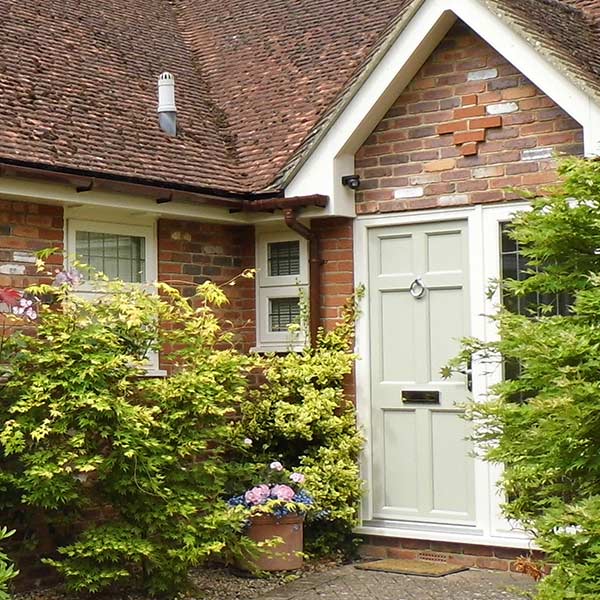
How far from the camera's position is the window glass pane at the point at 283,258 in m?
10.8

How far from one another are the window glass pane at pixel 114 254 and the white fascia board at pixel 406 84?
1.34 m

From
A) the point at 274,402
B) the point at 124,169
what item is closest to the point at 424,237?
the point at 274,402

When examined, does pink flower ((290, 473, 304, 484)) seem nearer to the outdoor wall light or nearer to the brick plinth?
the brick plinth

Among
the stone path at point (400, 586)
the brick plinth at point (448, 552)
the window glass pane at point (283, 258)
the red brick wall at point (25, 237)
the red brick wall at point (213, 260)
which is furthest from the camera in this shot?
the window glass pane at point (283, 258)

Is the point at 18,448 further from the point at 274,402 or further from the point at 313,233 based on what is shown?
the point at 313,233

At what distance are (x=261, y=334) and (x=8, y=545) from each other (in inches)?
126

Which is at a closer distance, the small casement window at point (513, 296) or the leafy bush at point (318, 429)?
the small casement window at point (513, 296)

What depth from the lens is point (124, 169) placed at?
31.9 ft

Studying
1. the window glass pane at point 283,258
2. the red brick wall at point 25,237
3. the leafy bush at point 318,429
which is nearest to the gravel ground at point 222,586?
the leafy bush at point 318,429

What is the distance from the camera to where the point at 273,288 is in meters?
10.9

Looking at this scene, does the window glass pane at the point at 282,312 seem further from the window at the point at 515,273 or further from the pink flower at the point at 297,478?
the window at the point at 515,273

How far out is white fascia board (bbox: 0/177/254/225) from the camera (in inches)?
351

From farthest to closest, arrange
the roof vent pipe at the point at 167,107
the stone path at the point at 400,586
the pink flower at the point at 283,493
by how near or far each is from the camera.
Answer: the roof vent pipe at the point at 167,107 → the pink flower at the point at 283,493 → the stone path at the point at 400,586

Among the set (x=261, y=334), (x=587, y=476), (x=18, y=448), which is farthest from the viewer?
(x=261, y=334)
